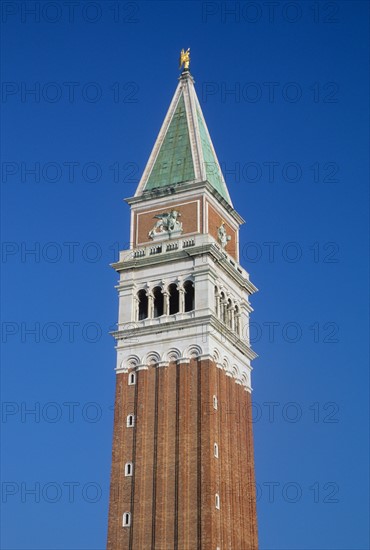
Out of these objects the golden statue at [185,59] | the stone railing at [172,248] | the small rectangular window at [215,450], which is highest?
the golden statue at [185,59]

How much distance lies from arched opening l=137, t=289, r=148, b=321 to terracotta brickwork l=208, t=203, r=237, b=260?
7631 millimetres

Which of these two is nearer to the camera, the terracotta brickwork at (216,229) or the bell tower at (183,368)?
the bell tower at (183,368)

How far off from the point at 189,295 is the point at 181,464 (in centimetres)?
1420

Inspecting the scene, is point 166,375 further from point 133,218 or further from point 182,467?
point 133,218

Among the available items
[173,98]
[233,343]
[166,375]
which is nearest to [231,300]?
[233,343]

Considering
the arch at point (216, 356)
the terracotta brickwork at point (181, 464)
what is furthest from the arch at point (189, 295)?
the terracotta brickwork at point (181, 464)

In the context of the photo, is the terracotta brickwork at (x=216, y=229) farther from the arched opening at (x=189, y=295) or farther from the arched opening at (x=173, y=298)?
the arched opening at (x=173, y=298)

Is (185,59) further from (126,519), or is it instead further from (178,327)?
(126,519)

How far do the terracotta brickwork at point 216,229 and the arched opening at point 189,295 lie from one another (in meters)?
5.46

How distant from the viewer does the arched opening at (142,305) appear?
2991 inches

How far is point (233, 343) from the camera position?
75750 mm

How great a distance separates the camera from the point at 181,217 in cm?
7862

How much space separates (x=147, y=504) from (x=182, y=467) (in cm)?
366

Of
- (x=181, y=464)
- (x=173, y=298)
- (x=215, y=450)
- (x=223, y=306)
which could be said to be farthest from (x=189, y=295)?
(x=181, y=464)
